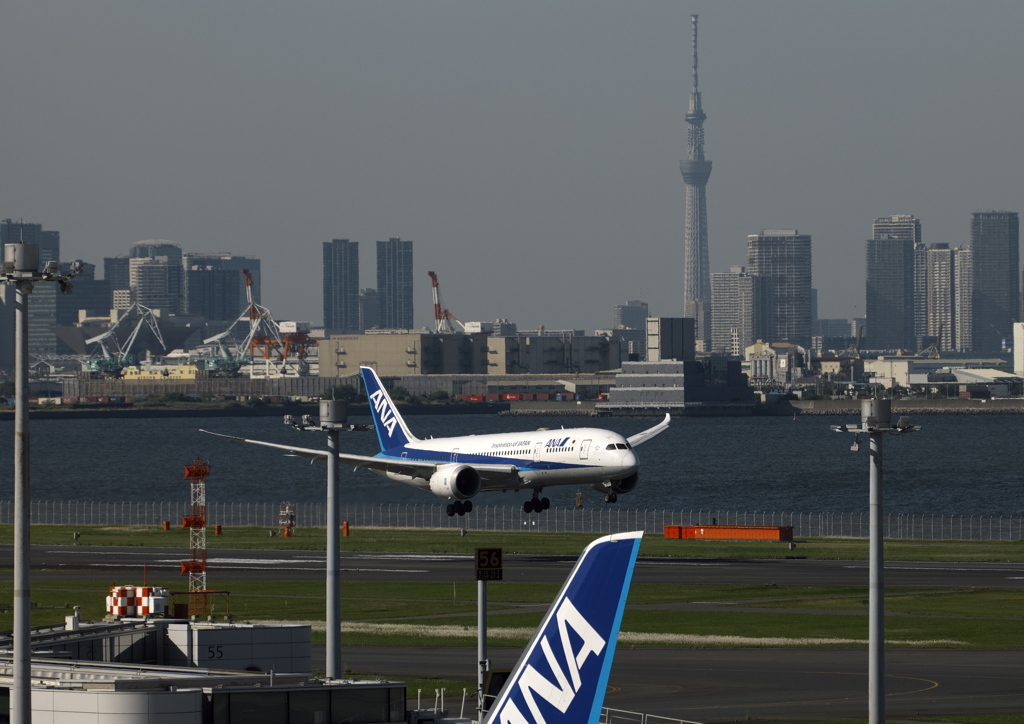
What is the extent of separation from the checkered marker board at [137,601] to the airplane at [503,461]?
43.7 metres

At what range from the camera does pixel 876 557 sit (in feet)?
130

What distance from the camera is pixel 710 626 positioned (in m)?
74.4

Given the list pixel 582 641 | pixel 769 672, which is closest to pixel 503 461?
pixel 769 672

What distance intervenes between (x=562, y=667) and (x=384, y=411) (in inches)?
3872

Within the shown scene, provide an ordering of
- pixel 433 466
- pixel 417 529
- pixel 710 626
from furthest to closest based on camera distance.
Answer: pixel 417 529, pixel 433 466, pixel 710 626

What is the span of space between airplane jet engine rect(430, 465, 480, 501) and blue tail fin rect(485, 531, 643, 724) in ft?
267

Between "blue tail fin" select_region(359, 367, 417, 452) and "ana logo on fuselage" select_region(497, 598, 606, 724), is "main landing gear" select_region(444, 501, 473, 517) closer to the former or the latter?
"blue tail fin" select_region(359, 367, 417, 452)

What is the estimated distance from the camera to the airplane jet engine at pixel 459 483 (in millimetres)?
104438

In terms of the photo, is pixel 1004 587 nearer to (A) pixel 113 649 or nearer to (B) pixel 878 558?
(B) pixel 878 558

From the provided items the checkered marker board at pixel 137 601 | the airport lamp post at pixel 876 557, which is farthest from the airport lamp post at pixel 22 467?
the airport lamp post at pixel 876 557

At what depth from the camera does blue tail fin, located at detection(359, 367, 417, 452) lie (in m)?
118

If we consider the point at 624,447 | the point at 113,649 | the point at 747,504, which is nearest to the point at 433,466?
the point at 624,447

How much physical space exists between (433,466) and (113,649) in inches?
2799

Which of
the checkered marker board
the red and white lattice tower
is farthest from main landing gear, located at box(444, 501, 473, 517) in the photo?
the checkered marker board
